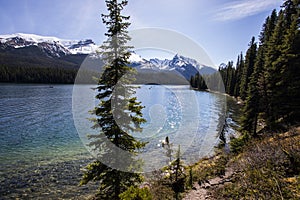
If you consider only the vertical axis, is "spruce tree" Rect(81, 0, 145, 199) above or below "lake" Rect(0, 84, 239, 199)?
above

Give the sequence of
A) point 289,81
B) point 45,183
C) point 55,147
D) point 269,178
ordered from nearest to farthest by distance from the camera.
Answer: point 269,178 → point 45,183 → point 289,81 → point 55,147

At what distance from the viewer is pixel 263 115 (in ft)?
79.3

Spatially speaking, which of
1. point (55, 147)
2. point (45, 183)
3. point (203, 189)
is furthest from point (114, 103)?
point (55, 147)

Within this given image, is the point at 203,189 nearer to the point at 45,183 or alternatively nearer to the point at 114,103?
the point at 114,103

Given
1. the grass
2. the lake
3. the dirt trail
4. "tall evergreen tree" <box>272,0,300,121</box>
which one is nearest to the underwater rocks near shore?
the lake

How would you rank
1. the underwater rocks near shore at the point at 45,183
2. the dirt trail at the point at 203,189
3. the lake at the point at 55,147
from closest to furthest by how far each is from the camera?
1. the dirt trail at the point at 203,189
2. the underwater rocks near shore at the point at 45,183
3. the lake at the point at 55,147

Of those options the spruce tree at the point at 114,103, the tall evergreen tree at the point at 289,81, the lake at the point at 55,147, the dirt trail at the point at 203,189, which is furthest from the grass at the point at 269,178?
the tall evergreen tree at the point at 289,81

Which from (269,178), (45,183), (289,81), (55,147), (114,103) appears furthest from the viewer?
(55,147)

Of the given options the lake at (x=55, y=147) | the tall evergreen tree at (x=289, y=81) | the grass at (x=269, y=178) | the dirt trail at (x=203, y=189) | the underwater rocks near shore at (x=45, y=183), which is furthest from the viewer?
the tall evergreen tree at (x=289, y=81)

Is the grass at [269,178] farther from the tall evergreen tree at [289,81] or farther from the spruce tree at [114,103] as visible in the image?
the tall evergreen tree at [289,81]

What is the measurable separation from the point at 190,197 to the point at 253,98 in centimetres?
1850

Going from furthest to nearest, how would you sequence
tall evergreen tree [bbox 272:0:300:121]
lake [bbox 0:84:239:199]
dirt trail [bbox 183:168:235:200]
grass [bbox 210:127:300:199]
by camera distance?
tall evergreen tree [bbox 272:0:300:121]
lake [bbox 0:84:239:199]
dirt trail [bbox 183:168:235:200]
grass [bbox 210:127:300:199]

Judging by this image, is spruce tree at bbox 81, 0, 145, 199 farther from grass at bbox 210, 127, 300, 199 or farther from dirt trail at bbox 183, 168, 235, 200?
grass at bbox 210, 127, 300, 199

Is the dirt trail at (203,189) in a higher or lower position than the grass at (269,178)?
lower
